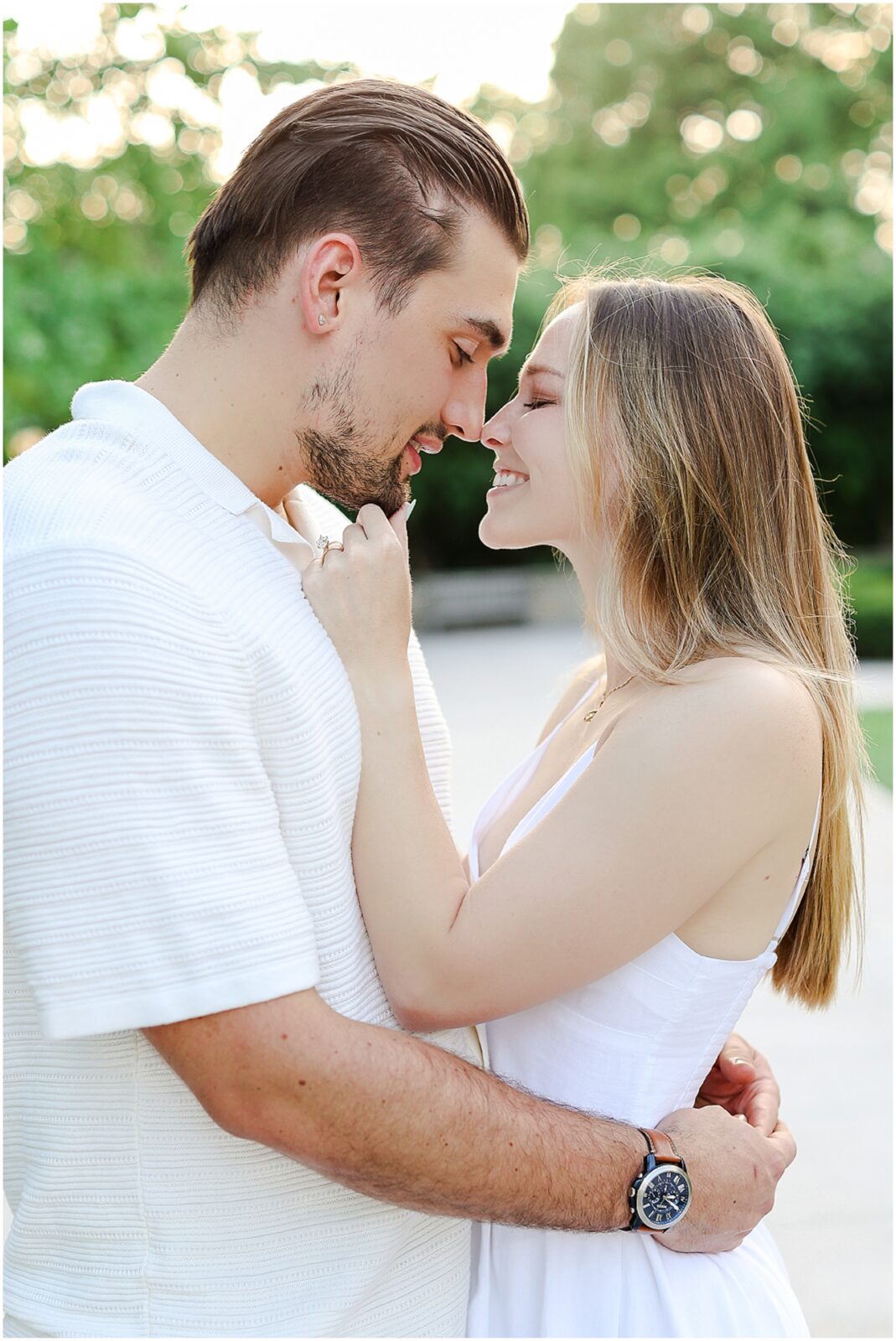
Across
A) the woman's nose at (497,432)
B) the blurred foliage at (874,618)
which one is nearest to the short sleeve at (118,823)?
the woman's nose at (497,432)

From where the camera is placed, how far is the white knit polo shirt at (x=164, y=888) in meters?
1.50

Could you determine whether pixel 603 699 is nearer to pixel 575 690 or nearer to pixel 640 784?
pixel 575 690

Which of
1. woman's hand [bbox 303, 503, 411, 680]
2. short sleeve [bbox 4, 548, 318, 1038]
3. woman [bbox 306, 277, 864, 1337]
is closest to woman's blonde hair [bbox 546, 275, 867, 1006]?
woman [bbox 306, 277, 864, 1337]

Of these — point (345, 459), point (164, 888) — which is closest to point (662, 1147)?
point (164, 888)

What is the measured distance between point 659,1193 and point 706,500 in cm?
115

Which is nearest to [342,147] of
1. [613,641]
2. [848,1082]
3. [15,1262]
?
[613,641]

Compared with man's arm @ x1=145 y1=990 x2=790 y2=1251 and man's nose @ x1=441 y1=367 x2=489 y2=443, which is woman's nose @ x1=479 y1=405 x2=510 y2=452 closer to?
man's nose @ x1=441 y1=367 x2=489 y2=443

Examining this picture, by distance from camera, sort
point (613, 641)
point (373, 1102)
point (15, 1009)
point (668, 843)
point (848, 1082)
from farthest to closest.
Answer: point (848, 1082)
point (613, 641)
point (668, 843)
point (15, 1009)
point (373, 1102)

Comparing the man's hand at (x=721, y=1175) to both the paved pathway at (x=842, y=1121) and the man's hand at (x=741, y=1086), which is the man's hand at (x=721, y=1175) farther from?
the paved pathway at (x=842, y=1121)

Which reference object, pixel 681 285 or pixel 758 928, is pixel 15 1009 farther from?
pixel 681 285

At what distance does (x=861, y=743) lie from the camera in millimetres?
2398

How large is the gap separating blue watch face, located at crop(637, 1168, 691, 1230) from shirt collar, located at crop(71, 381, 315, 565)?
1.14 m

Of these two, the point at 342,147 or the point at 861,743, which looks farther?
the point at 861,743

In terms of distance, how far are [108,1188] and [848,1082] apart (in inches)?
166
